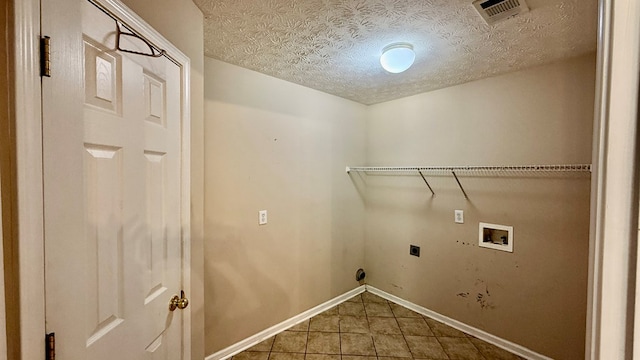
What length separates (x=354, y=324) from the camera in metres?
2.40

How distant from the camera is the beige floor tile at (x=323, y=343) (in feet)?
6.70

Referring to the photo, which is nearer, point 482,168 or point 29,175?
point 29,175

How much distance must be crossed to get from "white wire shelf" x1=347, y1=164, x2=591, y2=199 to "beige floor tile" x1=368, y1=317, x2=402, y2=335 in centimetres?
135

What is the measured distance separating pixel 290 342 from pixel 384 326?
91 cm

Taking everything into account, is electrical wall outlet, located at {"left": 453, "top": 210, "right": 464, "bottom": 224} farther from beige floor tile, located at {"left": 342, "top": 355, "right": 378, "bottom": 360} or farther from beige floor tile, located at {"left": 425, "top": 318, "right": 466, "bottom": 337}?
beige floor tile, located at {"left": 342, "top": 355, "right": 378, "bottom": 360}

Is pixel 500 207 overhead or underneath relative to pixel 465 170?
underneath

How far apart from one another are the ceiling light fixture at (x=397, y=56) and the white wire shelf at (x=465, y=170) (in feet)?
3.49

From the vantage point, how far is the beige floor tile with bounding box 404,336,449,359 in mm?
1995

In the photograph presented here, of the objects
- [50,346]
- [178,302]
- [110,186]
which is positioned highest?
[110,186]

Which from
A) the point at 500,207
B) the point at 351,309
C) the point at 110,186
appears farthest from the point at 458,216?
the point at 110,186

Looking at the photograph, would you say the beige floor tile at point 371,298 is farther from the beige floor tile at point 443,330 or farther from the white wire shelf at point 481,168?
the white wire shelf at point 481,168

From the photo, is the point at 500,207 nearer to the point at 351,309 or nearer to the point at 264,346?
the point at 351,309

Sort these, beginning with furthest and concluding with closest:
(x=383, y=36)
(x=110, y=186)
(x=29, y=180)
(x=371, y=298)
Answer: (x=371, y=298), (x=383, y=36), (x=110, y=186), (x=29, y=180)

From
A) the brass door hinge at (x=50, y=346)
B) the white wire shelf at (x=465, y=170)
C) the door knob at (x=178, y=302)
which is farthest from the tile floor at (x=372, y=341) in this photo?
the brass door hinge at (x=50, y=346)
